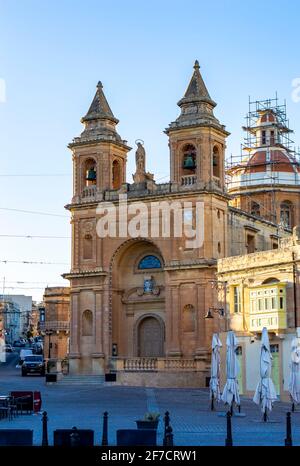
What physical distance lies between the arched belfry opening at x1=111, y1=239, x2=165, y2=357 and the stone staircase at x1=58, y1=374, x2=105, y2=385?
3.06m

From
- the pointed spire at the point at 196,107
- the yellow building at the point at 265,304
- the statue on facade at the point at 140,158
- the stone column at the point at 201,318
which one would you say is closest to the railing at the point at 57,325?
the statue on facade at the point at 140,158

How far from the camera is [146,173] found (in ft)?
196

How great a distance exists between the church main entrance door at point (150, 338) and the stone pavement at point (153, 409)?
7.20m

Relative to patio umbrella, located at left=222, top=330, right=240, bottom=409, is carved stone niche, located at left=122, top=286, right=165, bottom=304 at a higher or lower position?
higher

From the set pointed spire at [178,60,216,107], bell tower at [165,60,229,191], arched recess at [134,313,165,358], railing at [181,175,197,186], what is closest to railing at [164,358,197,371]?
arched recess at [134,313,165,358]

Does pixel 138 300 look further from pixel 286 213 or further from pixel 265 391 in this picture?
pixel 265 391

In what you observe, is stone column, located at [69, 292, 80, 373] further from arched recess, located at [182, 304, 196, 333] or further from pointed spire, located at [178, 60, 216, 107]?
pointed spire, located at [178, 60, 216, 107]

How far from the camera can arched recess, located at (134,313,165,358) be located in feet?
194

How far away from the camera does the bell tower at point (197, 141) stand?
5650 centimetres
